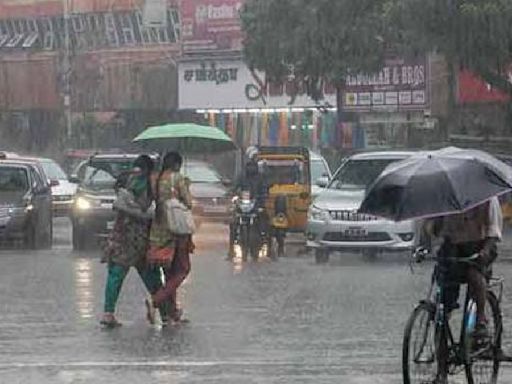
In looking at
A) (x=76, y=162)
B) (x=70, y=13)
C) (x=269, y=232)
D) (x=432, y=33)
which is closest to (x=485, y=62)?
(x=432, y=33)

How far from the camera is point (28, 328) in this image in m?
14.3

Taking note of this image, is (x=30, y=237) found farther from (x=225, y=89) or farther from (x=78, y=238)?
(x=225, y=89)

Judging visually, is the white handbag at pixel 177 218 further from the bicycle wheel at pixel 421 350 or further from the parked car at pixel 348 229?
the parked car at pixel 348 229

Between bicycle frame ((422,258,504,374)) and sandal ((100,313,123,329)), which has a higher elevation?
bicycle frame ((422,258,504,374))

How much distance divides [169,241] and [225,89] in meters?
37.9

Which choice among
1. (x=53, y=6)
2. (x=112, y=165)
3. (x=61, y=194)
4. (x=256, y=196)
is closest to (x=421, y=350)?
(x=256, y=196)

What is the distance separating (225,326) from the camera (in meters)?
14.3

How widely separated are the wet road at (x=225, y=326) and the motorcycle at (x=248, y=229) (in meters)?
1.13

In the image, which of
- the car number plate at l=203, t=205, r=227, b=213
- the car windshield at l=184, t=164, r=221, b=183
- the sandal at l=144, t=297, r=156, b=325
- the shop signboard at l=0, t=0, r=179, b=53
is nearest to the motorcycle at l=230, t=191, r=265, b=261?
the car number plate at l=203, t=205, r=227, b=213

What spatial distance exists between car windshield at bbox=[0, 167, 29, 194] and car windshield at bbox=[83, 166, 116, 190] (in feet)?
3.84

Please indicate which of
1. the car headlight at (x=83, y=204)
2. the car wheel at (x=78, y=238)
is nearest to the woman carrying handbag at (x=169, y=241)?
the car wheel at (x=78, y=238)

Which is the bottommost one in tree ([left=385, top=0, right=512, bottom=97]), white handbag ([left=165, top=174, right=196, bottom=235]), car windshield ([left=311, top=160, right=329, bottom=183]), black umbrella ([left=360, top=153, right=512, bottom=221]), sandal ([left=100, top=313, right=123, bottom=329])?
sandal ([left=100, top=313, right=123, bottom=329])

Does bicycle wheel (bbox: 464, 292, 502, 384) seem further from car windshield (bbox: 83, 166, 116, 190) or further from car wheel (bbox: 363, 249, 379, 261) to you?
car windshield (bbox: 83, 166, 116, 190)

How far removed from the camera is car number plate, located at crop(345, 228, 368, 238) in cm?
2198
